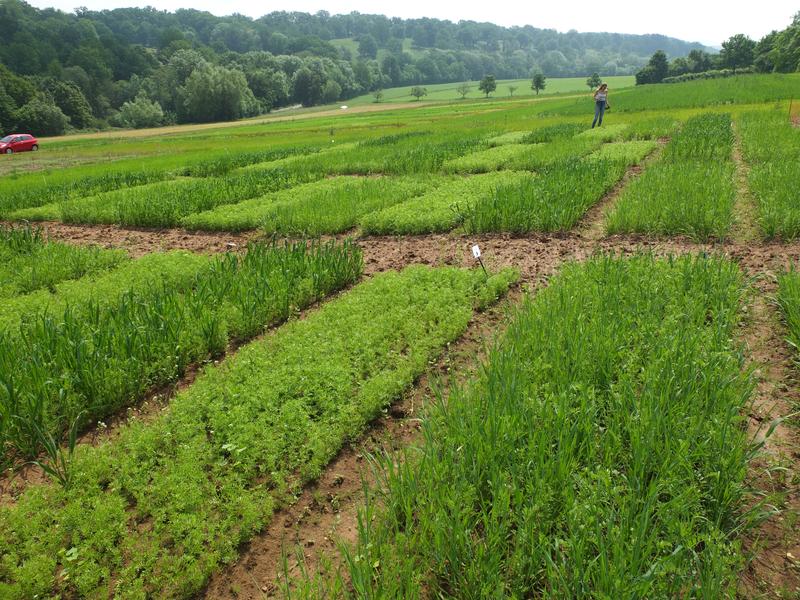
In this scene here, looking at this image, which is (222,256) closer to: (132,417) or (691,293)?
(132,417)

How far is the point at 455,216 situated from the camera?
37.8ft

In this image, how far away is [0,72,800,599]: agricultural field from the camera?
9.88ft

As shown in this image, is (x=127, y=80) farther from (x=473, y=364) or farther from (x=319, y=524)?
(x=319, y=524)

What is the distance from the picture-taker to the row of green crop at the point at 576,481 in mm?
2752

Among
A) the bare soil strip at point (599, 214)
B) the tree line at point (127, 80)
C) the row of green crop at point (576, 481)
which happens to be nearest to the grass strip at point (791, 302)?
the row of green crop at point (576, 481)

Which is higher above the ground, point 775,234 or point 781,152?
point 781,152

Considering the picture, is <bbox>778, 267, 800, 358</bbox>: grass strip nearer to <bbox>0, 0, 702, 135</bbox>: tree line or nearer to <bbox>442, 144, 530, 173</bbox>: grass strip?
<bbox>442, 144, 530, 173</bbox>: grass strip

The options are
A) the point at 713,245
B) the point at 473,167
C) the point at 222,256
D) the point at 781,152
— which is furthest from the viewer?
the point at 473,167

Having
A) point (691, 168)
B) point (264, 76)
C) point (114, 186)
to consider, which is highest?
point (264, 76)

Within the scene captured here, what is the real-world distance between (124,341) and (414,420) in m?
3.16


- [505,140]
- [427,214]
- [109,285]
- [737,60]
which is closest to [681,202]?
[427,214]

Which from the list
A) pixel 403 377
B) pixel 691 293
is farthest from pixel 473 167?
pixel 403 377

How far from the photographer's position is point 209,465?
13.6 ft

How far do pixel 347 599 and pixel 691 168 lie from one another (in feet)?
45.1
